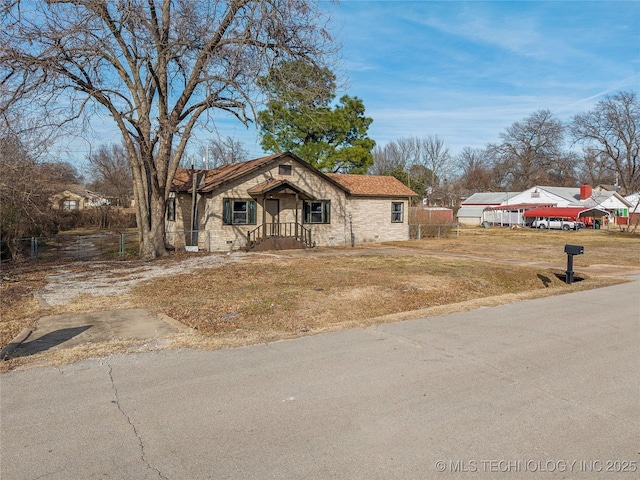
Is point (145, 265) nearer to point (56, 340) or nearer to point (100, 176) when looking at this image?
point (56, 340)

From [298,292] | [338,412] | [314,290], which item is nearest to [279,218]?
[314,290]

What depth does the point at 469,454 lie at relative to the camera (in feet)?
11.3

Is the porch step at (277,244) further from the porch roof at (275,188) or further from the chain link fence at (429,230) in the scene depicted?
the chain link fence at (429,230)

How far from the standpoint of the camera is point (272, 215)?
23.1m

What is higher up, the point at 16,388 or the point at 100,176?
the point at 100,176

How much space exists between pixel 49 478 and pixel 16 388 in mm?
2046

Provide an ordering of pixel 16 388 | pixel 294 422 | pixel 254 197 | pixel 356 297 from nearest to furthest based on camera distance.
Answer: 1. pixel 294 422
2. pixel 16 388
3. pixel 356 297
4. pixel 254 197

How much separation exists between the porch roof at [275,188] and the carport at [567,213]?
115 ft

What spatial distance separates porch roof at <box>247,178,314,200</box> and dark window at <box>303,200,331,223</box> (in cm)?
157

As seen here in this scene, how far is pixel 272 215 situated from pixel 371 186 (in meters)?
7.28

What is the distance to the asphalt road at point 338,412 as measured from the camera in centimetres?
330

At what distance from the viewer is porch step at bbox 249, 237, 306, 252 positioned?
21.4 metres

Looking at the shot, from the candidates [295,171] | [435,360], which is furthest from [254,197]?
[435,360]

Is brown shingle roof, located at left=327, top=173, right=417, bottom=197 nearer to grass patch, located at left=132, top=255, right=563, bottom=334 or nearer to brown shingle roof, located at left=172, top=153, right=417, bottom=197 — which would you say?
brown shingle roof, located at left=172, top=153, right=417, bottom=197
